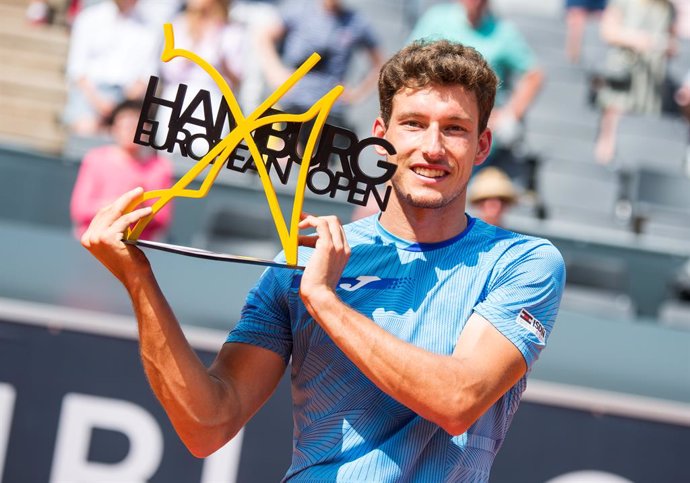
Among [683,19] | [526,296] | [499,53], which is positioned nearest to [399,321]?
[526,296]

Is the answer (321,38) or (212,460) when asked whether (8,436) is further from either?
(321,38)

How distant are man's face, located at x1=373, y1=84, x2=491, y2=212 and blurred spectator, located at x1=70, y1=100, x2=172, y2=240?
3514 mm

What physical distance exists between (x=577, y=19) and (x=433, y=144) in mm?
7418

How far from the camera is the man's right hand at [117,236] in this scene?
2123mm

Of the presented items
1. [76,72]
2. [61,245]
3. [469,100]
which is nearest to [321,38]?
[76,72]

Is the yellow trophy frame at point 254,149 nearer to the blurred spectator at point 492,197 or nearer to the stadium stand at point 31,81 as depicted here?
the blurred spectator at point 492,197

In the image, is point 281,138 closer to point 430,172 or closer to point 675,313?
point 430,172

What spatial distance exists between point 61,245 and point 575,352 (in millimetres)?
2435

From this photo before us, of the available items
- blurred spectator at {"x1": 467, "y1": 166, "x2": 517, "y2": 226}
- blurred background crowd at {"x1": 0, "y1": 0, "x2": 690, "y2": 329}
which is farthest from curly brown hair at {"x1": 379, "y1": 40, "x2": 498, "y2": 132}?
blurred spectator at {"x1": 467, "y1": 166, "x2": 517, "y2": 226}

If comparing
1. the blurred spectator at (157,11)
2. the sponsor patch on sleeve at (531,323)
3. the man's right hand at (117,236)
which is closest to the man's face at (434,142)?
the sponsor patch on sleeve at (531,323)

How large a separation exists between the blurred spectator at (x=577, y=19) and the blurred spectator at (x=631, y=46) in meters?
0.56

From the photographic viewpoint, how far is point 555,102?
877cm

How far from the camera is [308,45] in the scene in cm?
673

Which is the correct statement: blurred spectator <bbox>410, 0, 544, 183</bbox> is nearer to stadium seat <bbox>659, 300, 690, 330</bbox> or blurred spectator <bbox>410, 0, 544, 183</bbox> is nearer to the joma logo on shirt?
stadium seat <bbox>659, 300, 690, 330</bbox>
